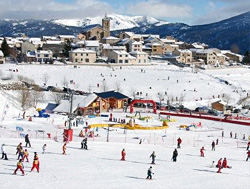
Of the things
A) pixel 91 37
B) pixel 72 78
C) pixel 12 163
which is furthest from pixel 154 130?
pixel 91 37

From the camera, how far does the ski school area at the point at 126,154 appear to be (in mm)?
17641

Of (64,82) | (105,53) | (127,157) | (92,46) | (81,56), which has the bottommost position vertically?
(127,157)

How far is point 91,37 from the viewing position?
11331cm

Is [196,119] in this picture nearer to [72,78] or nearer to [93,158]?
[93,158]

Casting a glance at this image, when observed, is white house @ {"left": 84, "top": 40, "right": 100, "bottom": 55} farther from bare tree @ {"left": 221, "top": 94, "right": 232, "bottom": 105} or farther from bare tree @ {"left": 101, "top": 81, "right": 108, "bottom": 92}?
bare tree @ {"left": 221, "top": 94, "right": 232, "bottom": 105}

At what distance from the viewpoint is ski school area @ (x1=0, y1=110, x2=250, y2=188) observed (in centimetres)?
1764

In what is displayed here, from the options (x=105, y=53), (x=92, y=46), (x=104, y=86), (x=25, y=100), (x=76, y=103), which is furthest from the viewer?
(x=105, y=53)

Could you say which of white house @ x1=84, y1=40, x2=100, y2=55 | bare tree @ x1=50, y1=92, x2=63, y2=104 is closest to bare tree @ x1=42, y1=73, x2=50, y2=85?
bare tree @ x1=50, y1=92, x2=63, y2=104

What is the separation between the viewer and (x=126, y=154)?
23.5 m

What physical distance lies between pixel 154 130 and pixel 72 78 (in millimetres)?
33625

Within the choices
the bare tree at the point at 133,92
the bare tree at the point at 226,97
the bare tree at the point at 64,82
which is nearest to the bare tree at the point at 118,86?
the bare tree at the point at 133,92

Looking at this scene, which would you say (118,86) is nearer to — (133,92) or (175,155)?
(133,92)

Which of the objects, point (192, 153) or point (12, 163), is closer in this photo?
point (12, 163)

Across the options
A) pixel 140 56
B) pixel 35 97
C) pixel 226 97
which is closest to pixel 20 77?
pixel 35 97
